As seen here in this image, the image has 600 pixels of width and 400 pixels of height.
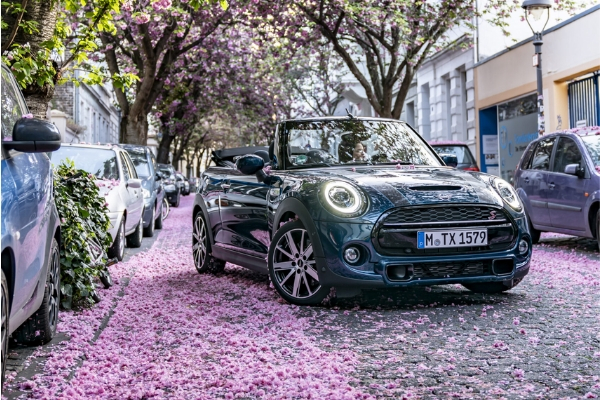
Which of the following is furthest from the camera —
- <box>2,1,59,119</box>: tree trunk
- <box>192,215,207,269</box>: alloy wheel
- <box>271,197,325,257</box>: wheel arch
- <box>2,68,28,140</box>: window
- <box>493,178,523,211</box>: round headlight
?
<box>192,215,207,269</box>: alloy wheel

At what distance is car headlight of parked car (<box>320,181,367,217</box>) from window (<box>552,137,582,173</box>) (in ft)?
19.6

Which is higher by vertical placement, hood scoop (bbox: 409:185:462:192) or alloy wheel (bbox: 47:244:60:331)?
hood scoop (bbox: 409:185:462:192)

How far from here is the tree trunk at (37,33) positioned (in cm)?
959

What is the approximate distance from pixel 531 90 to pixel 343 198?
19.4 metres

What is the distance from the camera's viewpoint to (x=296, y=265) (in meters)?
7.23

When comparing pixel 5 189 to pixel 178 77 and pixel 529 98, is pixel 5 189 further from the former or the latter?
pixel 178 77

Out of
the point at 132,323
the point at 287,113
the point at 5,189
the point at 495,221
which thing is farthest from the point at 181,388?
the point at 287,113

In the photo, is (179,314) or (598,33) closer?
(179,314)

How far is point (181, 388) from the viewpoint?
4.66 metres

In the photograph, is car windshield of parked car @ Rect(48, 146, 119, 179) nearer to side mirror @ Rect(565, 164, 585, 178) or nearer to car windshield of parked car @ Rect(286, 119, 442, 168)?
car windshield of parked car @ Rect(286, 119, 442, 168)

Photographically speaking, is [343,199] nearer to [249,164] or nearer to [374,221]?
[374,221]

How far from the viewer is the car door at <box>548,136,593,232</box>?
11664 millimetres

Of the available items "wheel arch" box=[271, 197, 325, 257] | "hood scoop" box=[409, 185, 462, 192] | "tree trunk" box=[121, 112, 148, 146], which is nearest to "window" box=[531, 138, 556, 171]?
"hood scoop" box=[409, 185, 462, 192]

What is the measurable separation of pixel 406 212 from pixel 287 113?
148ft
